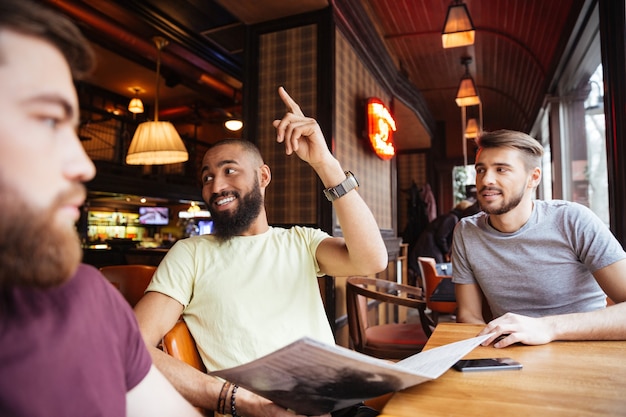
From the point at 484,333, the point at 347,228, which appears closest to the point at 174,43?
the point at 347,228

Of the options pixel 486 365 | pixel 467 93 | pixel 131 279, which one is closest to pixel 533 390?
pixel 486 365

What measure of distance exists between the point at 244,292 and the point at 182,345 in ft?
0.83

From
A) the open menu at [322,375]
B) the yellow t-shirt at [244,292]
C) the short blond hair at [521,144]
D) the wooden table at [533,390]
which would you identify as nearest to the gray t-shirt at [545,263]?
the short blond hair at [521,144]

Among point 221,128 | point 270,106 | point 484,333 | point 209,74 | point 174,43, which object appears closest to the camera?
point 484,333

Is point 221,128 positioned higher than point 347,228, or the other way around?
point 221,128

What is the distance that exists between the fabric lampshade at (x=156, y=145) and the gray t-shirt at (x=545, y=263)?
386 cm

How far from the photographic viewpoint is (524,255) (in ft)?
5.83

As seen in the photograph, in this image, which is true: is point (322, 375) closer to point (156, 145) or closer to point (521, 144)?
point (521, 144)

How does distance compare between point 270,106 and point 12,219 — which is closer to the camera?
point 12,219

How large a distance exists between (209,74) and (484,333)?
6.22 m

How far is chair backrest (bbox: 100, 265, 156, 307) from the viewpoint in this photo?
2.46m

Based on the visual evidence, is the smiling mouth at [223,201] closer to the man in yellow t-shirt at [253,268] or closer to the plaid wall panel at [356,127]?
the man in yellow t-shirt at [253,268]

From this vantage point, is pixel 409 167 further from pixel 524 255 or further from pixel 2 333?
pixel 2 333

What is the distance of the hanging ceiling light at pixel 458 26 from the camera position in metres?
4.11
